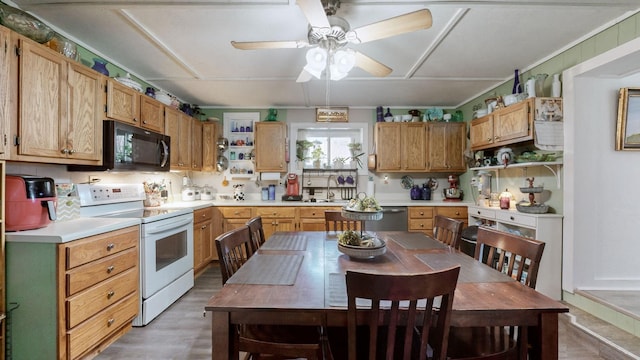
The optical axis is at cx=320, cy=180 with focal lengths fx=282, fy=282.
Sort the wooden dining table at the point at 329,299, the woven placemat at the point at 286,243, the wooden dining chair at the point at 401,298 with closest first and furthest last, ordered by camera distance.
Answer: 1. the wooden dining chair at the point at 401,298
2. the wooden dining table at the point at 329,299
3. the woven placemat at the point at 286,243

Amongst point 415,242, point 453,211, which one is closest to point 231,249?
point 415,242

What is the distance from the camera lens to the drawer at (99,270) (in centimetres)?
169

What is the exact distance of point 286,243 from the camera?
2.04 metres

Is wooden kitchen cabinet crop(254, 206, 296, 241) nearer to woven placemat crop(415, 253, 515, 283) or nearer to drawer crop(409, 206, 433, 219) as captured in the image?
drawer crop(409, 206, 433, 219)

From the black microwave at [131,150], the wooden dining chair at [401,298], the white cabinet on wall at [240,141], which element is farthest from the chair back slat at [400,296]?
the white cabinet on wall at [240,141]

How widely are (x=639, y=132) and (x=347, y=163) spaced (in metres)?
3.16

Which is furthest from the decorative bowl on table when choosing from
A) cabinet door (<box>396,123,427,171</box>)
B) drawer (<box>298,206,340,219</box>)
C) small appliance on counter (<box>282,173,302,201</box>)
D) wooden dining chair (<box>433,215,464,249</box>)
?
cabinet door (<box>396,123,427,171</box>)

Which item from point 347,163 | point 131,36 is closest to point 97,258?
point 131,36

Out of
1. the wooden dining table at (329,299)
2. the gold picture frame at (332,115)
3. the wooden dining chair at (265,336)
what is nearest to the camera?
the wooden dining table at (329,299)

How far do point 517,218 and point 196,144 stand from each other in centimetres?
410

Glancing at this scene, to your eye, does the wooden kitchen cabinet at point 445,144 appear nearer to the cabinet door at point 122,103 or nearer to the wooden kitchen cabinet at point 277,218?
the wooden kitchen cabinet at point 277,218

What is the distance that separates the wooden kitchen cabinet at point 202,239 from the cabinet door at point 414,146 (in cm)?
289

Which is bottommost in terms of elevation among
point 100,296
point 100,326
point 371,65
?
point 100,326

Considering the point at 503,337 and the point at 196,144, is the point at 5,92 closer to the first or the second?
the point at 196,144
